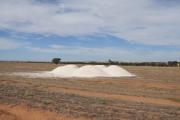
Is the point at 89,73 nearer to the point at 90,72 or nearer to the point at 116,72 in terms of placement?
the point at 90,72

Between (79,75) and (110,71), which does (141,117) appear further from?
(110,71)

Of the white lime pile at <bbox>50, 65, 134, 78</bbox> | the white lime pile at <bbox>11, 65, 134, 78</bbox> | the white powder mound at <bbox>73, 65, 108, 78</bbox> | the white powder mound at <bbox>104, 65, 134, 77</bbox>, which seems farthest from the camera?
the white powder mound at <bbox>104, 65, 134, 77</bbox>

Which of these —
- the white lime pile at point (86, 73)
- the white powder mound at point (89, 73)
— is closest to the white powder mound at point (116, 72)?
the white lime pile at point (86, 73)

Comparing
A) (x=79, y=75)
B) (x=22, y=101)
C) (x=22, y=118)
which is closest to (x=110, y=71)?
(x=79, y=75)

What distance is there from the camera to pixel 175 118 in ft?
44.9

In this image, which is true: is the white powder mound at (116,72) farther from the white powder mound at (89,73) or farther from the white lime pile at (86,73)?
the white powder mound at (89,73)

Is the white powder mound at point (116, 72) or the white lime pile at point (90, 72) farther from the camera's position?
the white powder mound at point (116, 72)

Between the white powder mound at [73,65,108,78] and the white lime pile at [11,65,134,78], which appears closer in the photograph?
the white lime pile at [11,65,134,78]

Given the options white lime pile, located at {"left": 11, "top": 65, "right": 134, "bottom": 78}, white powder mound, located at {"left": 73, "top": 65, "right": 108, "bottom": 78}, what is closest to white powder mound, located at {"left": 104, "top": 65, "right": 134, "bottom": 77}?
white lime pile, located at {"left": 11, "top": 65, "right": 134, "bottom": 78}

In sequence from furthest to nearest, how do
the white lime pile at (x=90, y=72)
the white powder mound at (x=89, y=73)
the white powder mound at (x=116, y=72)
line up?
the white powder mound at (x=116, y=72)
the white lime pile at (x=90, y=72)
the white powder mound at (x=89, y=73)

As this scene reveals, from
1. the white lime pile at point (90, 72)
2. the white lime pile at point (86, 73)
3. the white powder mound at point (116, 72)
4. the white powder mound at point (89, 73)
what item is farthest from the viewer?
the white powder mound at point (116, 72)

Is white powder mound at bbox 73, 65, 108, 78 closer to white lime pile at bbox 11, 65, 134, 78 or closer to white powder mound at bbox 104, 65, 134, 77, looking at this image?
white lime pile at bbox 11, 65, 134, 78

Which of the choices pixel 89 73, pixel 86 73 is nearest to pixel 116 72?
pixel 89 73

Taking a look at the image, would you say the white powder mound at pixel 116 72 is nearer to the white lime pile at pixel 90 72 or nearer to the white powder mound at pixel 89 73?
the white lime pile at pixel 90 72
